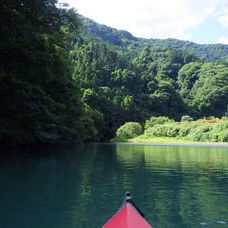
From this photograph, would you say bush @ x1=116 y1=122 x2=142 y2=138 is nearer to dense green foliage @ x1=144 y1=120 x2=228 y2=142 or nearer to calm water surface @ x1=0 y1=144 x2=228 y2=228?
dense green foliage @ x1=144 y1=120 x2=228 y2=142

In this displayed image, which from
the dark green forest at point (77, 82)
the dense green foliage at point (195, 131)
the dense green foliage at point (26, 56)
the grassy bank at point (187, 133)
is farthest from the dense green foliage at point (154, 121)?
the dense green foliage at point (26, 56)

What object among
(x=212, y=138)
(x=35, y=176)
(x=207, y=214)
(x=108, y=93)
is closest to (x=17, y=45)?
(x=35, y=176)

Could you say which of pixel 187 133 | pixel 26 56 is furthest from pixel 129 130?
pixel 26 56

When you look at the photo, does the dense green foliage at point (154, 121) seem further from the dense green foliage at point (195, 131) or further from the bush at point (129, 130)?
the dense green foliage at point (195, 131)

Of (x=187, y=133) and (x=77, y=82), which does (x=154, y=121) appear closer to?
(x=187, y=133)

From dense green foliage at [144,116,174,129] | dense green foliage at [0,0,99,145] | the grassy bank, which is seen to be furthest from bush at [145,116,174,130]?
dense green foliage at [0,0,99,145]

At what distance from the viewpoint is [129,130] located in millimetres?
93875

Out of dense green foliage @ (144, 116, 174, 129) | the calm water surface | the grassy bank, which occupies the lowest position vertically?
the calm water surface

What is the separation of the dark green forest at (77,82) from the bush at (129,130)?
17.5 ft

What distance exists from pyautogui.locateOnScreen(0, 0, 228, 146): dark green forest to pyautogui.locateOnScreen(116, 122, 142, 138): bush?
533 centimetres

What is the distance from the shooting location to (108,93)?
106 metres

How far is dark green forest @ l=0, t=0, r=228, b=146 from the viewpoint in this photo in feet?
65.3

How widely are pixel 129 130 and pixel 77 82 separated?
128ft

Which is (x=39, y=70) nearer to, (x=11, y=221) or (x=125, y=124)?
(x=11, y=221)
